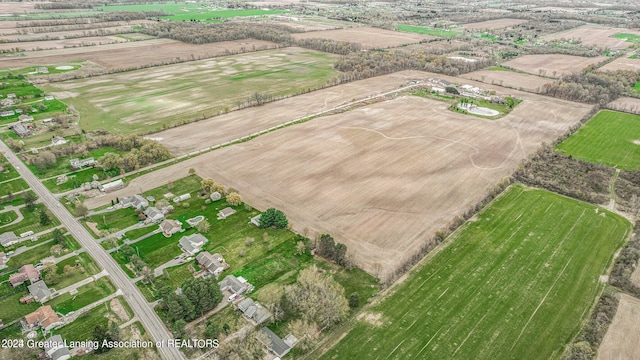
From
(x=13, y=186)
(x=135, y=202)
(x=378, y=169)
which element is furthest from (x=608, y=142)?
(x=13, y=186)

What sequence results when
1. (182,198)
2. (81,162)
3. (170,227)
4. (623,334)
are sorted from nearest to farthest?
(623,334) → (170,227) → (182,198) → (81,162)

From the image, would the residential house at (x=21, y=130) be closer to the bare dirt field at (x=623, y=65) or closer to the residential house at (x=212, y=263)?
the residential house at (x=212, y=263)

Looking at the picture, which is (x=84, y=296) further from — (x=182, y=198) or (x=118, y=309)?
(x=182, y=198)

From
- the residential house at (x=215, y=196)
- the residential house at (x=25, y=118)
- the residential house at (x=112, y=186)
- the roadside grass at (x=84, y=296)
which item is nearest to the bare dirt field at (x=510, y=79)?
the residential house at (x=215, y=196)

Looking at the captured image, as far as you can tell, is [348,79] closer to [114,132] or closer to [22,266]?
[114,132]

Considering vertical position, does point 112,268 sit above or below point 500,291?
above
